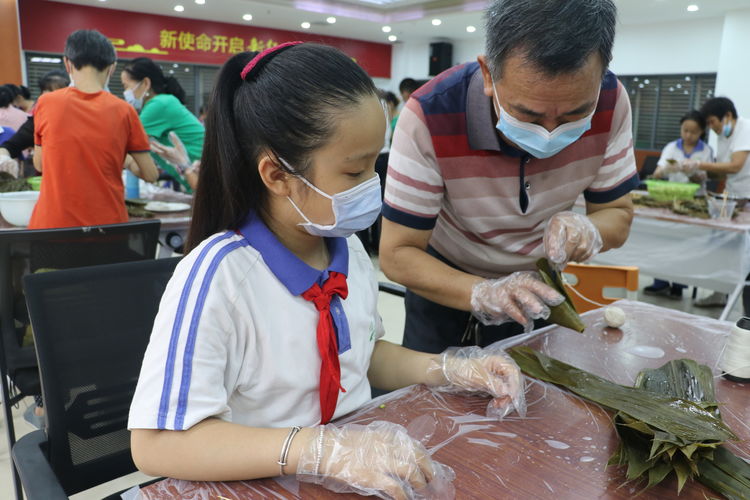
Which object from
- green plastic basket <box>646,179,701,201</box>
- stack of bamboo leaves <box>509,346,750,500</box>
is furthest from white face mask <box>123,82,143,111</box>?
green plastic basket <box>646,179,701,201</box>

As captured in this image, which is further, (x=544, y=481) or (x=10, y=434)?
(x=10, y=434)

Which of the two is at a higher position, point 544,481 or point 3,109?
point 3,109

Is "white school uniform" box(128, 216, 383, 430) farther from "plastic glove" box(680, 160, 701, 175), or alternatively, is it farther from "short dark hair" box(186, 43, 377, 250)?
"plastic glove" box(680, 160, 701, 175)

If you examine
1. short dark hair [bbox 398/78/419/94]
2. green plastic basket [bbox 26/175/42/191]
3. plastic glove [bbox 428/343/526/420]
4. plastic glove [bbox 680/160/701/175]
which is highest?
short dark hair [bbox 398/78/419/94]

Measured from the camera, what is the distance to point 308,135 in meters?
0.84

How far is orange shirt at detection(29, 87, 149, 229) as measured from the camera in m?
2.31

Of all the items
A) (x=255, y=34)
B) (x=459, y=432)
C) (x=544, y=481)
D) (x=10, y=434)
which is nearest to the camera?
(x=544, y=481)

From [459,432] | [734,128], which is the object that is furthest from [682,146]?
[459,432]

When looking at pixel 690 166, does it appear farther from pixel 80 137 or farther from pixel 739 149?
pixel 80 137

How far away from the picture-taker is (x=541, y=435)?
0.92m

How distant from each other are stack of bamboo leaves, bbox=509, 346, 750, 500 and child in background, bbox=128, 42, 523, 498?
171 mm

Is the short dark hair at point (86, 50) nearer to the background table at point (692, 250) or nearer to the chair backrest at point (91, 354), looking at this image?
the chair backrest at point (91, 354)

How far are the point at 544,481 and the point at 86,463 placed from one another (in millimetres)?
911

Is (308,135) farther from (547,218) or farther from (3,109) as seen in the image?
(3,109)
